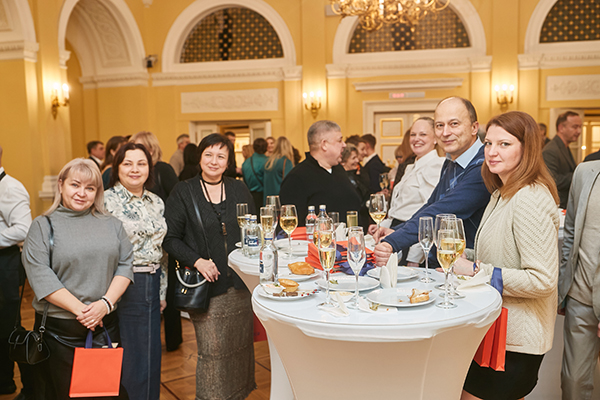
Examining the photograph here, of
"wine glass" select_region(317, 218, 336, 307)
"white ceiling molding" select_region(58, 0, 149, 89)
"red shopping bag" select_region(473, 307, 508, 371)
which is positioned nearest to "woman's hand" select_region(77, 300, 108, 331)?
"wine glass" select_region(317, 218, 336, 307)

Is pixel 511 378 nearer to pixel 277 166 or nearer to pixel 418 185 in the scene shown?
pixel 418 185

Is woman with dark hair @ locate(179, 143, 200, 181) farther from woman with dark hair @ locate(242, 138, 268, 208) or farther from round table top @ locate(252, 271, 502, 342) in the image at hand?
round table top @ locate(252, 271, 502, 342)

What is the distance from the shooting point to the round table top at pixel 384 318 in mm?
1511

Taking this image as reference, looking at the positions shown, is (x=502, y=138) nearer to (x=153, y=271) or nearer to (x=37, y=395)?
(x=153, y=271)

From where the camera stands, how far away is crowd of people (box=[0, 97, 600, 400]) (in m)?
1.90

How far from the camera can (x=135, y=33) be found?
9641 millimetres

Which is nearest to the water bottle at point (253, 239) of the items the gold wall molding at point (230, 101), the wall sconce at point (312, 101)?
the wall sconce at point (312, 101)

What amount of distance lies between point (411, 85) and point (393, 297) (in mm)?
8049

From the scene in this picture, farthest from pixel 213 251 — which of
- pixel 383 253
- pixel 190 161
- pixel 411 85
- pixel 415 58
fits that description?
pixel 415 58

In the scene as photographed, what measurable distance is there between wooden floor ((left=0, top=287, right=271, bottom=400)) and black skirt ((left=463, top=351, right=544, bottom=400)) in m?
1.64

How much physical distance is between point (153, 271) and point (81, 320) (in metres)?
0.51

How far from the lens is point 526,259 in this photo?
5.93 ft

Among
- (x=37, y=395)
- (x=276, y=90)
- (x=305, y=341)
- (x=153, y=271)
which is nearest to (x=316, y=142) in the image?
(x=153, y=271)

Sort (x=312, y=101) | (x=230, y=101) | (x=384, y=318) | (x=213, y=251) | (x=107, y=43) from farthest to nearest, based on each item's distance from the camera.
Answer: (x=230, y=101), (x=107, y=43), (x=312, y=101), (x=213, y=251), (x=384, y=318)
